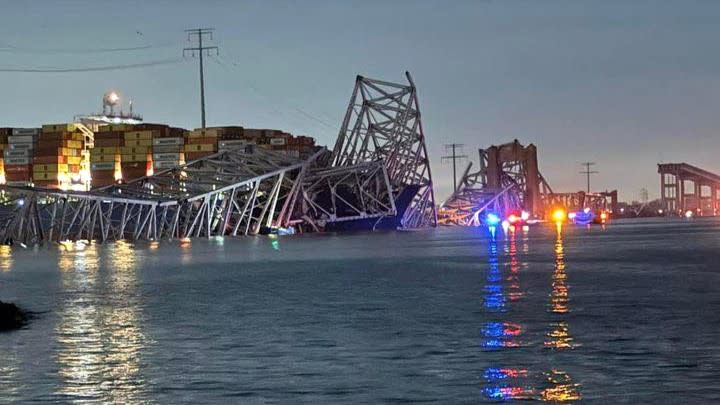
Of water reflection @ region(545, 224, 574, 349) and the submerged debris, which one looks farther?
the submerged debris

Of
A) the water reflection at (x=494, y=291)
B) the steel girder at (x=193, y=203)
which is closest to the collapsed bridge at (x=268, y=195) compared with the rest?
the steel girder at (x=193, y=203)

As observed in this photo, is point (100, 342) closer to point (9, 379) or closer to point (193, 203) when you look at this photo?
point (9, 379)

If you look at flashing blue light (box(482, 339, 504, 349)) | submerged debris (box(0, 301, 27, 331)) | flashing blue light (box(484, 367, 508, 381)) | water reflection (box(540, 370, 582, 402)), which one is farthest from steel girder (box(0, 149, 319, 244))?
→ water reflection (box(540, 370, 582, 402))

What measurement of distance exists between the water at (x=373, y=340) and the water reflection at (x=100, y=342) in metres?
0.04

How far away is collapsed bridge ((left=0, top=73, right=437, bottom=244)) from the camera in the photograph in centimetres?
12050

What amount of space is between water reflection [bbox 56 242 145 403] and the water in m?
0.04

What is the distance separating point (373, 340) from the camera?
74.5 feet

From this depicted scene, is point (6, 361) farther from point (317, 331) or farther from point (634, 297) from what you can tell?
point (634, 297)

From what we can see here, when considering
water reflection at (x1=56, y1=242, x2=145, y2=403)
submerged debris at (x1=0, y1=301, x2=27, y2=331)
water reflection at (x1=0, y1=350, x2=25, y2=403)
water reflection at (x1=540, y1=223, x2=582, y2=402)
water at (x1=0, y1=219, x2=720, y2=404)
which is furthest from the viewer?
submerged debris at (x1=0, y1=301, x2=27, y2=331)

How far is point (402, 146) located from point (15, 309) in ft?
417

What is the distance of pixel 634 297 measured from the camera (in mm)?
32250

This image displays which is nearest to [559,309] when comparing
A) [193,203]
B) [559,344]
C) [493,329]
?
[493,329]

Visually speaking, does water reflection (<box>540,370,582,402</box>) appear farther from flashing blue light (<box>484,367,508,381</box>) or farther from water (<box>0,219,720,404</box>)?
flashing blue light (<box>484,367,508,381</box>)

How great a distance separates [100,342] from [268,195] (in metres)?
116
